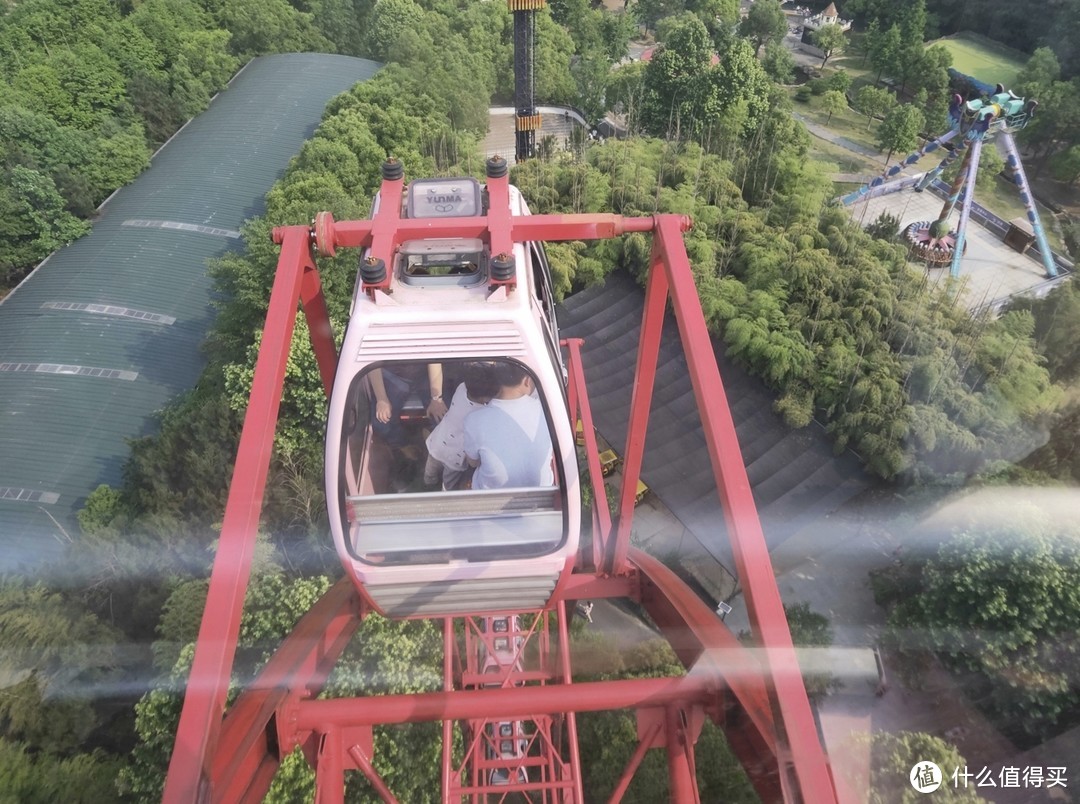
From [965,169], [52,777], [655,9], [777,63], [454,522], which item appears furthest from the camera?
[655,9]

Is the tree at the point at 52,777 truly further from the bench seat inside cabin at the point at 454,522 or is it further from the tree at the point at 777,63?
the tree at the point at 777,63

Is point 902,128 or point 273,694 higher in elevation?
point 273,694

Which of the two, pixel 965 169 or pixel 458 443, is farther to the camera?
pixel 965 169

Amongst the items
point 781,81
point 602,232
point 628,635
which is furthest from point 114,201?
point 781,81

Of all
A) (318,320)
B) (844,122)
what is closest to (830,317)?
(318,320)

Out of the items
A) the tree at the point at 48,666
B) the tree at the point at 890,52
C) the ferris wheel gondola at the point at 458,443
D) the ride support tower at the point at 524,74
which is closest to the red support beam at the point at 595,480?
the ferris wheel gondola at the point at 458,443

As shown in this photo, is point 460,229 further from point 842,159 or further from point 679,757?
point 842,159

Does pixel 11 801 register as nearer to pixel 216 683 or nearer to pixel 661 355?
pixel 216 683
